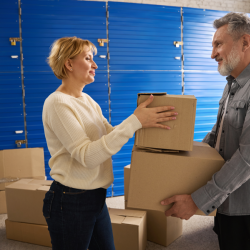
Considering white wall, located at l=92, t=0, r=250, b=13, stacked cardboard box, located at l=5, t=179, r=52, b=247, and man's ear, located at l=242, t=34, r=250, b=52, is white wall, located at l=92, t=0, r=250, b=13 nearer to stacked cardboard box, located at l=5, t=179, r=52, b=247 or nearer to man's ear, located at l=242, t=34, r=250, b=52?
man's ear, located at l=242, t=34, r=250, b=52

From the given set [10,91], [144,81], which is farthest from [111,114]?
[10,91]

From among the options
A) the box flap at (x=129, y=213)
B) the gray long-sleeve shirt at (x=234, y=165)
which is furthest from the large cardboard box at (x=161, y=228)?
the gray long-sleeve shirt at (x=234, y=165)

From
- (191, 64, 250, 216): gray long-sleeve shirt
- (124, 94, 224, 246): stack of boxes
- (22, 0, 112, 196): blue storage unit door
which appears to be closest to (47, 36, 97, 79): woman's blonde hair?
(124, 94, 224, 246): stack of boxes

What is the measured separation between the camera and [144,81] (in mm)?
3432

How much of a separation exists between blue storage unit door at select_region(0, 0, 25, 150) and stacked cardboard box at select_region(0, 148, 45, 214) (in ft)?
1.10

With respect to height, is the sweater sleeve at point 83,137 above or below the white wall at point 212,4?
below

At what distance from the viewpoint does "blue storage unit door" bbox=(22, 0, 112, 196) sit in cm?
307

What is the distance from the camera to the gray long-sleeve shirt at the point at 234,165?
3.24ft

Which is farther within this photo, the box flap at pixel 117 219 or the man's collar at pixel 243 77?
the box flap at pixel 117 219

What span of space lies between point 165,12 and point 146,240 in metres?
3.04

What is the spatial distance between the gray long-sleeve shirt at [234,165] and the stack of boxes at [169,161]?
0.04 meters

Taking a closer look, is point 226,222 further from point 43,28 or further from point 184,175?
point 43,28

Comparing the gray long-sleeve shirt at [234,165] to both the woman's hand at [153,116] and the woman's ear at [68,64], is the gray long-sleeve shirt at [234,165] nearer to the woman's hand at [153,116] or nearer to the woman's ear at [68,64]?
the woman's hand at [153,116]

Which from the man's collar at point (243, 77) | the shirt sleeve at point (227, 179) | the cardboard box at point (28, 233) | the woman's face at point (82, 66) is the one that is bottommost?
the cardboard box at point (28, 233)
